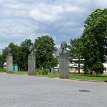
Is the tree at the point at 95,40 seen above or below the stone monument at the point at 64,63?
above

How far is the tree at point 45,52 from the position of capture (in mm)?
108688

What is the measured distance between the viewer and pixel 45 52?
111 metres

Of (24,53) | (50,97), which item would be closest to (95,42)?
(50,97)

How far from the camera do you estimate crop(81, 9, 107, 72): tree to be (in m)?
63.0

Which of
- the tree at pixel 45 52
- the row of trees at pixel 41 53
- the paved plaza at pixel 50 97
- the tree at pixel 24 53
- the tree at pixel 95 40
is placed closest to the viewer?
the paved plaza at pixel 50 97

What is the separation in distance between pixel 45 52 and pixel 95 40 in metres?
47.9

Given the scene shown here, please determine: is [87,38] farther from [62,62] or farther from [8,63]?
[62,62]

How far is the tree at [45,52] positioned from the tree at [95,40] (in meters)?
42.8

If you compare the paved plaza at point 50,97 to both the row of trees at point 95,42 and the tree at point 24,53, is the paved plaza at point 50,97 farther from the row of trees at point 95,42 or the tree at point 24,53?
the tree at point 24,53

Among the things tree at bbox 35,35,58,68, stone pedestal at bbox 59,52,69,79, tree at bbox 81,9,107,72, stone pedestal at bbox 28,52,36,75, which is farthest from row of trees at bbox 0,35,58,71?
stone pedestal at bbox 59,52,69,79

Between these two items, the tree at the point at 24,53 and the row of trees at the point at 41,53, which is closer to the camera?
the row of trees at the point at 41,53

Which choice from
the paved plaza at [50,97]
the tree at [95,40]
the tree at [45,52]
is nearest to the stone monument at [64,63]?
the tree at [95,40]

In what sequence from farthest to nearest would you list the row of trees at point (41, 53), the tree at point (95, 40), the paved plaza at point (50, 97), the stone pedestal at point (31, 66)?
the row of trees at point (41, 53)
the tree at point (95, 40)
the stone pedestal at point (31, 66)
the paved plaza at point (50, 97)

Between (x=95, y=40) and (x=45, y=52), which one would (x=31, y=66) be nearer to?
(x=95, y=40)
